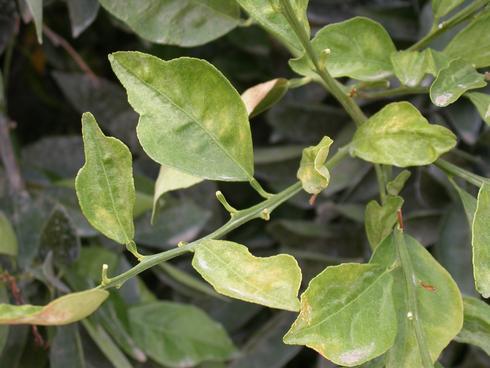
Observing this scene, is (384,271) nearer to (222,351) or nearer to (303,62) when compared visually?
(303,62)

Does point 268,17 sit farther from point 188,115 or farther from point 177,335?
point 177,335

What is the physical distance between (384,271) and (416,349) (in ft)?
0.15

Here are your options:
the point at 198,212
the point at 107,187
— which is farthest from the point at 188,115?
the point at 198,212

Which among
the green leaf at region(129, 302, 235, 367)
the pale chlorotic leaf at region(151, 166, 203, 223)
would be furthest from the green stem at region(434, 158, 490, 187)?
the green leaf at region(129, 302, 235, 367)

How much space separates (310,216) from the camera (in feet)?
2.65

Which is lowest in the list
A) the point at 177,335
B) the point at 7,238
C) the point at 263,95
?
the point at 177,335

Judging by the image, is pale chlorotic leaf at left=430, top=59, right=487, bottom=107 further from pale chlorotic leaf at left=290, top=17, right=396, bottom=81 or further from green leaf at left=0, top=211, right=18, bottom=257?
green leaf at left=0, top=211, right=18, bottom=257

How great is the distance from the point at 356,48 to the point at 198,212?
27 centimetres

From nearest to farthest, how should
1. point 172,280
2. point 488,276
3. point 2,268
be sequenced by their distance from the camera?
point 488,276 < point 2,268 < point 172,280

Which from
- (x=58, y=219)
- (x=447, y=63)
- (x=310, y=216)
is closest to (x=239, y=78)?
(x=310, y=216)

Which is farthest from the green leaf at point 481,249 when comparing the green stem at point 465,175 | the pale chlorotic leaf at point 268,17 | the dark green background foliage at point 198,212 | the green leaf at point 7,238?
the green leaf at point 7,238

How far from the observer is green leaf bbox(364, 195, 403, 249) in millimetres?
462

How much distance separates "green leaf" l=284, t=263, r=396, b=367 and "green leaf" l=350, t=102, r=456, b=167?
2.4 inches

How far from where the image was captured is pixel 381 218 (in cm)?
47
